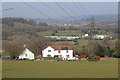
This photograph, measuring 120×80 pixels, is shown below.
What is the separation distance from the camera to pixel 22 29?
15212cm

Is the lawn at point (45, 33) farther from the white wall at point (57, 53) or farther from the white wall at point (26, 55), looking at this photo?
the white wall at point (26, 55)

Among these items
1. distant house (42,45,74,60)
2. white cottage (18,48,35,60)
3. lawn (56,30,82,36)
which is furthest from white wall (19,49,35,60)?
lawn (56,30,82,36)

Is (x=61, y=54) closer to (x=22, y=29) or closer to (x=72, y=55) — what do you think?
(x=72, y=55)

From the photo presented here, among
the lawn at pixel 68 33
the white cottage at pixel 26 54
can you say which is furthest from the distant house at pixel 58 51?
the lawn at pixel 68 33

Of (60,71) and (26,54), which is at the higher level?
(26,54)

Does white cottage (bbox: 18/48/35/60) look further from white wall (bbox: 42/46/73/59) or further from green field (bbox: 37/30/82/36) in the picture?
green field (bbox: 37/30/82/36)

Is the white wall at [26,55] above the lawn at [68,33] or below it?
below

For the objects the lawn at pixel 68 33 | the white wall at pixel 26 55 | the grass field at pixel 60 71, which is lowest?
the grass field at pixel 60 71

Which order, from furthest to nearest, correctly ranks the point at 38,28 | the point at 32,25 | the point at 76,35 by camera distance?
the point at 32,25 → the point at 38,28 → the point at 76,35

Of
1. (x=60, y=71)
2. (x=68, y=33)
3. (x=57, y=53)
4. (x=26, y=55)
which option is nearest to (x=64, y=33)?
(x=68, y=33)

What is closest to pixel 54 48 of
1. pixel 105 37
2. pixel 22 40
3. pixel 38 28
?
pixel 22 40

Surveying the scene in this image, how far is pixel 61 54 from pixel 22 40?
21860 mm

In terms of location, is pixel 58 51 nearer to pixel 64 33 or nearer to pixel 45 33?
pixel 64 33

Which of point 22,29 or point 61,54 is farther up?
point 22,29
